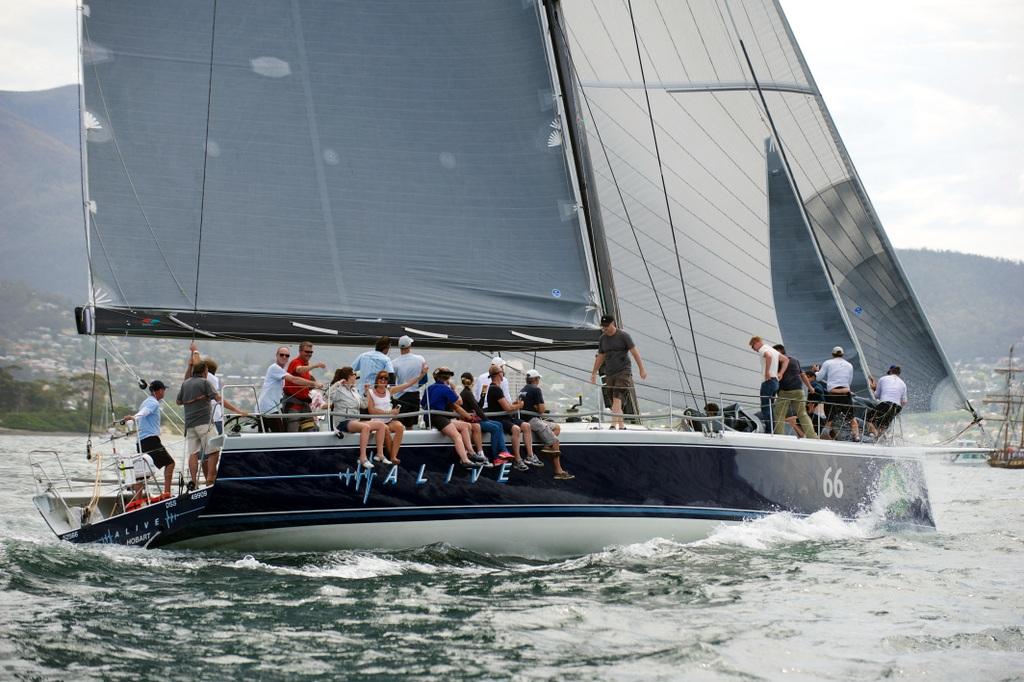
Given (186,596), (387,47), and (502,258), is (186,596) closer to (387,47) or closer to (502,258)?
(502,258)

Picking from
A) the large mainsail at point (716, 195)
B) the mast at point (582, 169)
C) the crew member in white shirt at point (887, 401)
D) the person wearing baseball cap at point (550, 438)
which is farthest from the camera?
the large mainsail at point (716, 195)

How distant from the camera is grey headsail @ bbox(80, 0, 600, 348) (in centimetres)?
1287

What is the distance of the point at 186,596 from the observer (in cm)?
898

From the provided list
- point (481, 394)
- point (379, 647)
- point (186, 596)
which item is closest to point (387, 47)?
point (481, 394)

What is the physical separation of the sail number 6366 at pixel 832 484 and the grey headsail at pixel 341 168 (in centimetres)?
294

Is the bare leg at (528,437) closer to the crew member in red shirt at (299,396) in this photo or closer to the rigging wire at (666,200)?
the crew member in red shirt at (299,396)

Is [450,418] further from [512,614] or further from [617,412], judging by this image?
[512,614]

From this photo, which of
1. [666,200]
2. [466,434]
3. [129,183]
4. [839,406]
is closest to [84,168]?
[129,183]

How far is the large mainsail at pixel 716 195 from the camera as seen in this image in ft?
51.6

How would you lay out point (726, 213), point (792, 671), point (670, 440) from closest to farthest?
point (792, 671) → point (670, 440) → point (726, 213)

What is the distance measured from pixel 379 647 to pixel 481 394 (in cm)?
492

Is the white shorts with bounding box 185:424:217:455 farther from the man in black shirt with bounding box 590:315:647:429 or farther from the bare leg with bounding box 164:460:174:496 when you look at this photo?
the man in black shirt with bounding box 590:315:647:429

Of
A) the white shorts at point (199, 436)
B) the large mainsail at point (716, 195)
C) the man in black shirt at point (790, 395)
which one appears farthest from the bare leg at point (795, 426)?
the white shorts at point (199, 436)

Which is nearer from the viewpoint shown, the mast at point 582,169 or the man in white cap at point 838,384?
the mast at point 582,169
